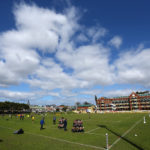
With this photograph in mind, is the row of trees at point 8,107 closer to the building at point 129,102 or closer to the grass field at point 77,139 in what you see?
the building at point 129,102

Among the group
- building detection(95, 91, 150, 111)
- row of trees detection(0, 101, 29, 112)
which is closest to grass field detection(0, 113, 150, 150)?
row of trees detection(0, 101, 29, 112)

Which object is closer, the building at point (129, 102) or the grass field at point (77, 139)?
the grass field at point (77, 139)

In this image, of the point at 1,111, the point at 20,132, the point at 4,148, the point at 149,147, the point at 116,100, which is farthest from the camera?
the point at 116,100

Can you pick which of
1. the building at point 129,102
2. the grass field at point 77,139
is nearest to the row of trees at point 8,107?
the building at point 129,102

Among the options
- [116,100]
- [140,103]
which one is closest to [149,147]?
[140,103]

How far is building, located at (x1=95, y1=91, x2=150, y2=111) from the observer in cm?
10162

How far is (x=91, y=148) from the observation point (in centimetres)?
1047

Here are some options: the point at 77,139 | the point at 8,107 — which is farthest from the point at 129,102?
the point at 77,139

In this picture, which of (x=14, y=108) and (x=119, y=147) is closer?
(x=119, y=147)

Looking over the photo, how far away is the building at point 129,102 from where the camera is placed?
10162 cm

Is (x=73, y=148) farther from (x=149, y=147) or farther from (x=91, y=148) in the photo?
(x=149, y=147)

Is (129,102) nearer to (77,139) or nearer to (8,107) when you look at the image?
(8,107)

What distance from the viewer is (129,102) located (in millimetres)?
109500

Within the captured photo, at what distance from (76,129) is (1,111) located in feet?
319
